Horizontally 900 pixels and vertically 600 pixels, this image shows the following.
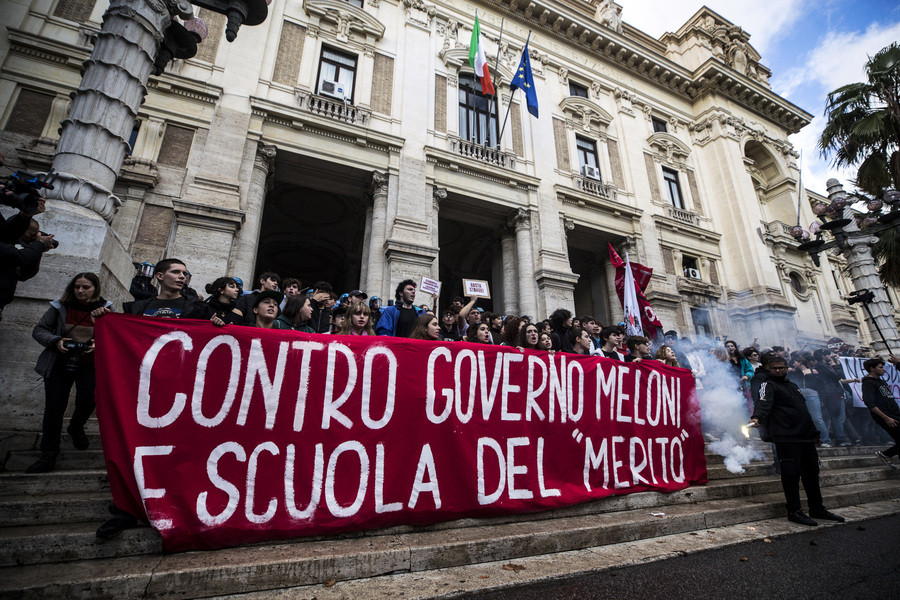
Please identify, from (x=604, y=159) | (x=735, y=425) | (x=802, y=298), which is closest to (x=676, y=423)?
(x=735, y=425)

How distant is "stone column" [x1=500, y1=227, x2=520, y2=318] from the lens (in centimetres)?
1307

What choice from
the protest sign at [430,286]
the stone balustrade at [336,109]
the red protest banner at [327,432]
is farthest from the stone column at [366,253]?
the red protest banner at [327,432]

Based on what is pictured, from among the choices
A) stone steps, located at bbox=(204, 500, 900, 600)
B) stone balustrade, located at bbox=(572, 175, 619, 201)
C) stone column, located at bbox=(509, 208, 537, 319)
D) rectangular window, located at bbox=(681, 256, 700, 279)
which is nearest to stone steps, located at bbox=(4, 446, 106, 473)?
stone steps, located at bbox=(204, 500, 900, 600)

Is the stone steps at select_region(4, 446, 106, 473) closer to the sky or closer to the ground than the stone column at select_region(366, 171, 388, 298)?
closer to the ground

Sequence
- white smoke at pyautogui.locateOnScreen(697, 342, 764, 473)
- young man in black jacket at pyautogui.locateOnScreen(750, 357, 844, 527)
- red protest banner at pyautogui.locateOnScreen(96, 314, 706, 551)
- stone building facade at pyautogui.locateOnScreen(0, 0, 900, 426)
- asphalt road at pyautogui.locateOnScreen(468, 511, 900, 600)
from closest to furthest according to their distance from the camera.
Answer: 1. asphalt road at pyautogui.locateOnScreen(468, 511, 900, 600)
2. red protest banner at pyautogui.locateOnScreen(96, 314, 706, 551)
3. young man in black jacket at pyautogui.locateOnScreen(750, 357, 844, 527)
4. white smoke at pyautogui.locateOnScreen(697, 342, 764, 473)
5. stone building facade at pyautogui.locateOnScreen(0, 0, 900, 426)

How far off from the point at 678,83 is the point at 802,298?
12.1m

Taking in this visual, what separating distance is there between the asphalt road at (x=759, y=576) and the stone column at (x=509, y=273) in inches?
377

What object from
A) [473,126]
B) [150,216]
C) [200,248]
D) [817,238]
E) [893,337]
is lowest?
[893,337]

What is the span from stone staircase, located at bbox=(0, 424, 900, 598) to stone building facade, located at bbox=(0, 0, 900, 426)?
232cm

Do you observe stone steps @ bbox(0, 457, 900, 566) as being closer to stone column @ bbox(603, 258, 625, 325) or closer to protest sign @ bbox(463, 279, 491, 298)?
protest sign @ bbox(463, 279, 491, 298)

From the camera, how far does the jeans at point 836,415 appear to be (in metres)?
8.05

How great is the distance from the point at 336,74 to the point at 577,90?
10.6 m

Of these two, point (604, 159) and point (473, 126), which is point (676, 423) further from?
point (604, 159)

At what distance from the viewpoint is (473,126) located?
14.1 m
